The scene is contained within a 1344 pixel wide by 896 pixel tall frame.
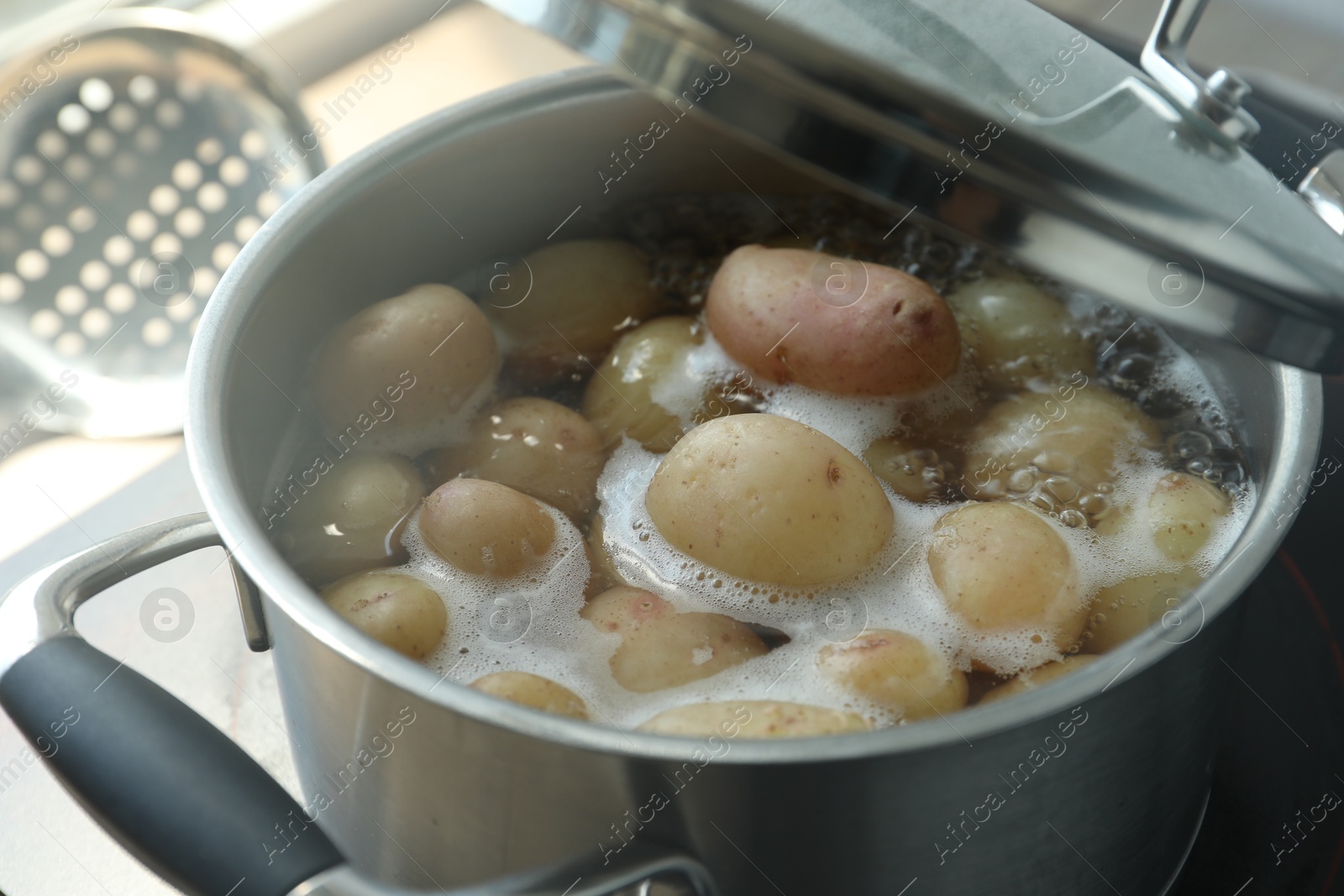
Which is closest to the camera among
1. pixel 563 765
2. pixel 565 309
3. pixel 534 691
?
pixel 563 765

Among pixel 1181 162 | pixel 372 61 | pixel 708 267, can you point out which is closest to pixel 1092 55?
pixel 1181 162

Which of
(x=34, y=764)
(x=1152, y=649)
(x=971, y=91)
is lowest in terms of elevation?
(x=34, y=764)

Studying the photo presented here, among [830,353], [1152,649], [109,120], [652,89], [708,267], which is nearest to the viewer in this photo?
[1152,649]

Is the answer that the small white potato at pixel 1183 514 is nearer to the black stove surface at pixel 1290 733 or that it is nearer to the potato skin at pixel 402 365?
the black stove surface at pixel 1290 733

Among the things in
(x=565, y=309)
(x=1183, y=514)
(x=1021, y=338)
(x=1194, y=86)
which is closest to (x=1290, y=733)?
(x=1183, y=514)

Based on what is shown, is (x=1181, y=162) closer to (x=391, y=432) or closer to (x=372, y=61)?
(x=391, y=432)

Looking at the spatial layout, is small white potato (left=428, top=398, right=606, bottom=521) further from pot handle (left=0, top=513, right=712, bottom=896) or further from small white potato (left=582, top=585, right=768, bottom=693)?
pot handle (left=0, top=513, right=712, bottom=896)

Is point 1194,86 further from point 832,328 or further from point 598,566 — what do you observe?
point 598,566
